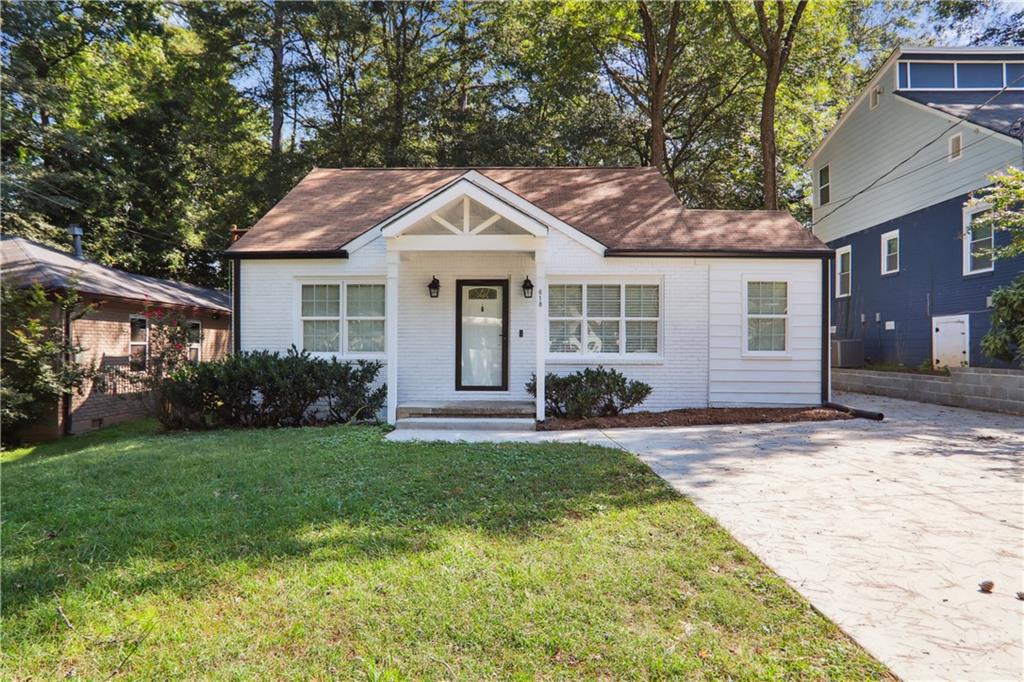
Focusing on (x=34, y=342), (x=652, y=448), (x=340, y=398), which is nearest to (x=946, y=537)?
(x=652, y=448)

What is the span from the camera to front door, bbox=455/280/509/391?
10.5m

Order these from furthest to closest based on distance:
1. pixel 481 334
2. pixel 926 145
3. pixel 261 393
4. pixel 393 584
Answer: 1. pixel 926 145
2. pixel 481 334
3. pixel 261 393
4. pixel 393 584

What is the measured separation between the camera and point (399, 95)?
21469 mm

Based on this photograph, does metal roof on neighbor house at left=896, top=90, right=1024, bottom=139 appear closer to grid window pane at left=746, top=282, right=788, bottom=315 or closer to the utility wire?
the utility wire

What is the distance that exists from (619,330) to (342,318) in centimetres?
541

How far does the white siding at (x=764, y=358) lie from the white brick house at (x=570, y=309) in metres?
0.02

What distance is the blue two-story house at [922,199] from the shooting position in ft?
40.2

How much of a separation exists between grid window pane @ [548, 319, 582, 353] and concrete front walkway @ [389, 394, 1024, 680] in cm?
246

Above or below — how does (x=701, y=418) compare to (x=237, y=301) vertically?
below

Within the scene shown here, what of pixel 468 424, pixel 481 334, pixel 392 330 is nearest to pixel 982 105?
pixel 481 334

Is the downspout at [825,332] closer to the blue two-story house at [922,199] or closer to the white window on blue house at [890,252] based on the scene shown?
the blue two-story house at [922,199]

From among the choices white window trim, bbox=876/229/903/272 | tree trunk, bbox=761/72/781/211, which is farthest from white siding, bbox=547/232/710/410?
white window trim, bbox=876/229/903/272

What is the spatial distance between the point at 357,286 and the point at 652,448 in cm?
650

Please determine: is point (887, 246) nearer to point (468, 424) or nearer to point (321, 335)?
point (468, 424)
